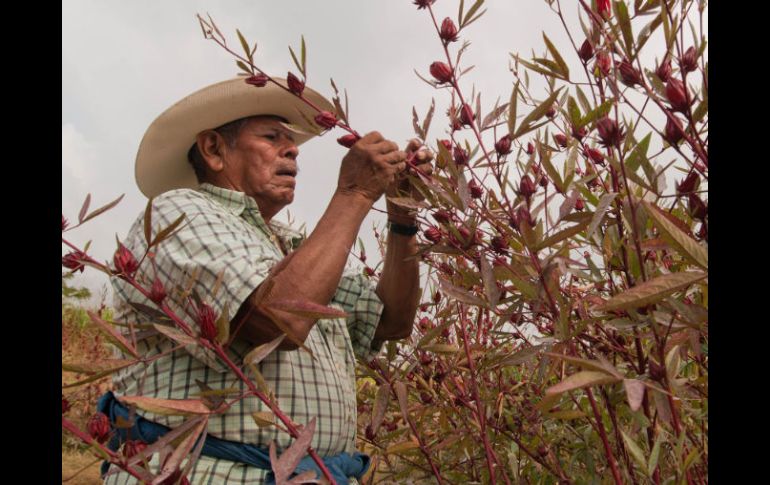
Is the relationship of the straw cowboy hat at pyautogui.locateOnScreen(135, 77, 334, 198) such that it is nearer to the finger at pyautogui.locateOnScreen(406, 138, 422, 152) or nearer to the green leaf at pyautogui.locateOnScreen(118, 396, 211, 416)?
the finger at pyautogui.locateOnScreen(406, 138, 422, 152)

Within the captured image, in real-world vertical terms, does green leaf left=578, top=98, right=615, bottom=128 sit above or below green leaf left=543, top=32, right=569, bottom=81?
below

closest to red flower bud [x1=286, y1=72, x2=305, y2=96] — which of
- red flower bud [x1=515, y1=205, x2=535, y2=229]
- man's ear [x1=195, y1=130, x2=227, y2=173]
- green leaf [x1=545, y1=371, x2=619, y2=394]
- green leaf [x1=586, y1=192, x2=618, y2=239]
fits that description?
red flower bud [x1=515, y1=205, x2=535, y2=229]

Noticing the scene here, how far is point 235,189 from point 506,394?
80 centimetres

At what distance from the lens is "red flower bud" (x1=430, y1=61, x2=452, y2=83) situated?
0.98 meters

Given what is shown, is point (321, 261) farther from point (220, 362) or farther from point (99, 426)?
point (99, 426)

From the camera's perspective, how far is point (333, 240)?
1.25 m

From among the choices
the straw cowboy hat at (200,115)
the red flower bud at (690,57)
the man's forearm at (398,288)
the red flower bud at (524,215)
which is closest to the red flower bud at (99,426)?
the red flower bud at (524,215)

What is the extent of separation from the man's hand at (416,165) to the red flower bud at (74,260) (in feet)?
1.63

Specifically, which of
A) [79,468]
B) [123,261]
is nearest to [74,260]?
[123,261]

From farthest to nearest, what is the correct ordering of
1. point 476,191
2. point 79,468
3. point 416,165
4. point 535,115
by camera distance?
point 79,468 → point 416,165 → point 476,191 → point 535,115

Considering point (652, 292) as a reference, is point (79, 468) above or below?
below

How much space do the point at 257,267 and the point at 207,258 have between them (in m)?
0.09

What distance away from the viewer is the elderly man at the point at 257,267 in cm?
118

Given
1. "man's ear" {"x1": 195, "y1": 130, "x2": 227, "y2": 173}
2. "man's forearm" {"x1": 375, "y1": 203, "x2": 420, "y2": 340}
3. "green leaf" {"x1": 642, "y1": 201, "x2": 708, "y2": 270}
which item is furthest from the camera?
"man's ear" {"x1": 195, "y1": 130, "x2": 227, "y2": 173}
